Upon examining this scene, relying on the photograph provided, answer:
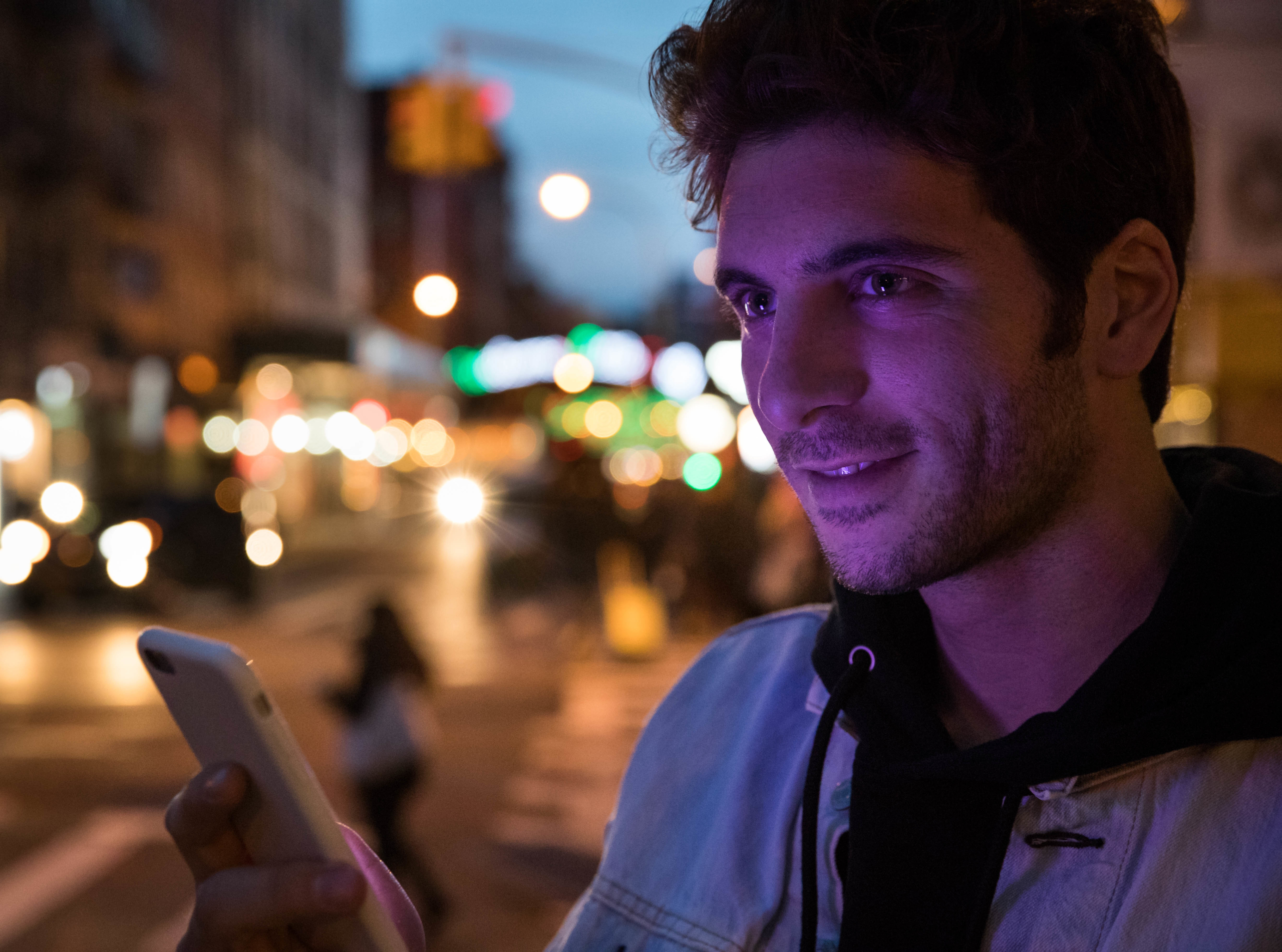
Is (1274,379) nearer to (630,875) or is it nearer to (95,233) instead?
(630,875)

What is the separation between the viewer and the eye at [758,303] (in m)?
1.76

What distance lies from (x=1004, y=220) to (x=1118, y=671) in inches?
25.8

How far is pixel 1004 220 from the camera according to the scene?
156 cm

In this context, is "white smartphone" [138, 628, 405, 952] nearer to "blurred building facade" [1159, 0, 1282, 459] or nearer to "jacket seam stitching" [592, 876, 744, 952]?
"jacket seam stitching" [592, 876, 744, 952]

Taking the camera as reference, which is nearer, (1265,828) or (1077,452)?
(1265,828)

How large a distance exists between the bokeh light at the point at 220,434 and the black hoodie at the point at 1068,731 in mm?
27993

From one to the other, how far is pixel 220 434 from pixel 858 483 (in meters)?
28.7

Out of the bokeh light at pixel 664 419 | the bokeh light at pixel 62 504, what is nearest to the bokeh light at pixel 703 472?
the bokeh light at pixel 664 419

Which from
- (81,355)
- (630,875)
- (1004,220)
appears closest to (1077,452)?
(1004,220)

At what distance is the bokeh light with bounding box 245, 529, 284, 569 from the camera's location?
18.1 meters

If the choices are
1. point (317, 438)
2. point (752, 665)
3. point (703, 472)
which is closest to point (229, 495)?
point (703, 472)

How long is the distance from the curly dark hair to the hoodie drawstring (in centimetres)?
56

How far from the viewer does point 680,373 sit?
20.1m

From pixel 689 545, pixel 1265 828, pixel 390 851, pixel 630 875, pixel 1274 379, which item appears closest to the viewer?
pixel 1265 828
